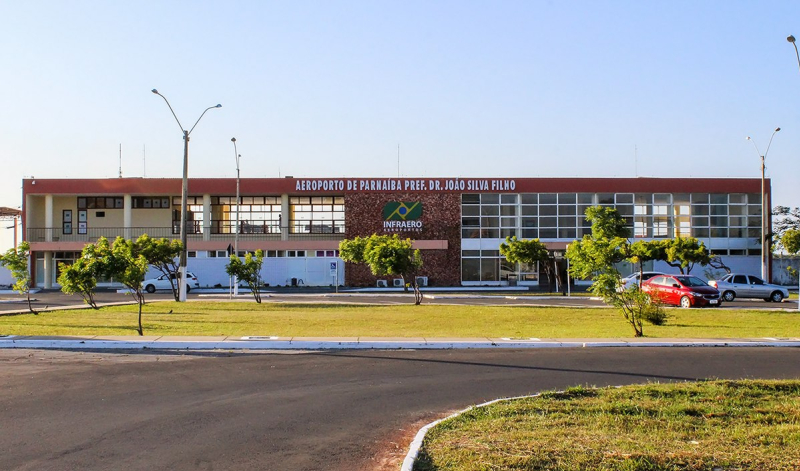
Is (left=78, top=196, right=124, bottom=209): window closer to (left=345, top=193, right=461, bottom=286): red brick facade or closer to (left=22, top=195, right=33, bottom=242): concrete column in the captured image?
(left=22, top=195, right=33, bottom=242): concrete column

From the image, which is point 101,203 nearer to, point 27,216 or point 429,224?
point 27,216

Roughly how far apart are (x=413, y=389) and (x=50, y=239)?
49702 millimetres

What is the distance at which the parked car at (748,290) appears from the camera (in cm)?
3622

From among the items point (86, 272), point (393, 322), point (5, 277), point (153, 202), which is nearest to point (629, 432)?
point (393, 322)

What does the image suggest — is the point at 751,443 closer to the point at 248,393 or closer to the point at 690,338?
the point at 248,393

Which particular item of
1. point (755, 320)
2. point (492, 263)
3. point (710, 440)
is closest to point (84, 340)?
point (710, 440)

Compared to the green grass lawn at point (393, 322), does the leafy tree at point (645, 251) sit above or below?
above

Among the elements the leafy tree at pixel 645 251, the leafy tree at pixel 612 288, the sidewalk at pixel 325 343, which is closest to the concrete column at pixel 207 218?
the leafy tree at pixel 645 251

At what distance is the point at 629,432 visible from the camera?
766 cm

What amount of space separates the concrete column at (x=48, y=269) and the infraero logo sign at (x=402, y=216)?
24.4m

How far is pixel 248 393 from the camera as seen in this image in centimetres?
1058

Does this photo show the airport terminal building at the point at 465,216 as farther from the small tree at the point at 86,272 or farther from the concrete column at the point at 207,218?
the small tree at the point at 86,272

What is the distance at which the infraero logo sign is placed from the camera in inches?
2056

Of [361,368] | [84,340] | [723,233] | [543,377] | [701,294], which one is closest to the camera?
[543,377]
